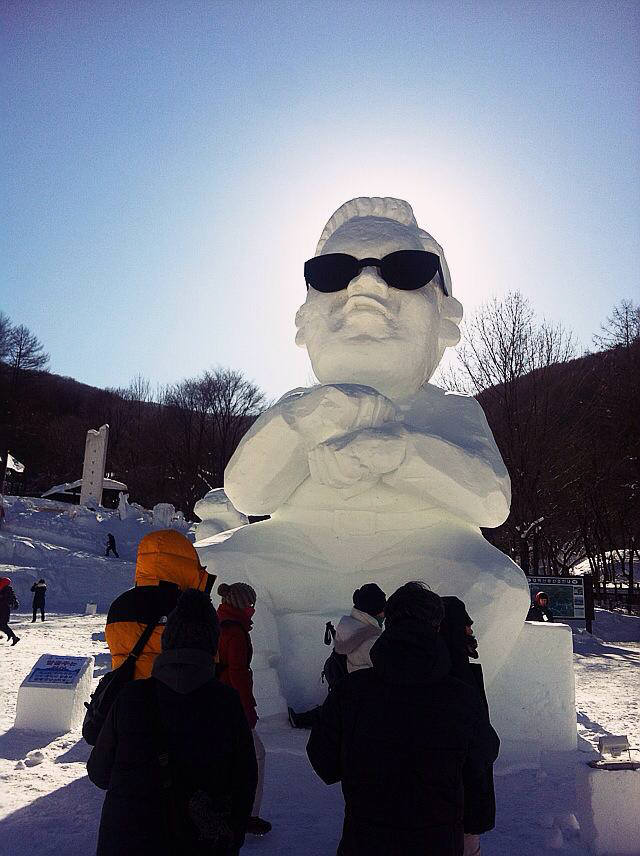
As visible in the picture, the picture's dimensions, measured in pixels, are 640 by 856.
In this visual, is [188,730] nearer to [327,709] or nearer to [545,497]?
[327,709]

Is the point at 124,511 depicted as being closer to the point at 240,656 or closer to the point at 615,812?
the point at 240,656

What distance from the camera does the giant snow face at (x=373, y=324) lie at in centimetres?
417

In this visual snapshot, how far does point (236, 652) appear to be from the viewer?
2.39 meters

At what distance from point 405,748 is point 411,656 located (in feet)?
0.65

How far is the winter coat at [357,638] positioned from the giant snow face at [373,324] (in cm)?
207

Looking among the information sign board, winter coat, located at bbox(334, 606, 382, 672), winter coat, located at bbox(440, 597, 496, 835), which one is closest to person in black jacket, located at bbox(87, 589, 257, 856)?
winter coat, located at bbox(440, 597, 496, 835)

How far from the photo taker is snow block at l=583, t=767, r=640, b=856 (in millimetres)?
2416

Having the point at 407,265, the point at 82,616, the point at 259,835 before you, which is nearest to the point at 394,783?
the point at 259,835

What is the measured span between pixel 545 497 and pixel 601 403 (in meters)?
5.09

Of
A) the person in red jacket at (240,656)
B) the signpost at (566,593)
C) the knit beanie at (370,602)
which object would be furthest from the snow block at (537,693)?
the signpost at (566,593)

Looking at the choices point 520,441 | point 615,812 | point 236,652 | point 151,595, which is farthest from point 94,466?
point 615,812

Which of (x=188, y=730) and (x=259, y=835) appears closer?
(x=188, y=730)

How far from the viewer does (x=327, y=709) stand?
1.60 m

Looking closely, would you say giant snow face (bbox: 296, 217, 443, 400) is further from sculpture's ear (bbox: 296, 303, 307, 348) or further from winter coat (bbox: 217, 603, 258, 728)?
winter coat (bbox: 217, 603, 258, 728)
